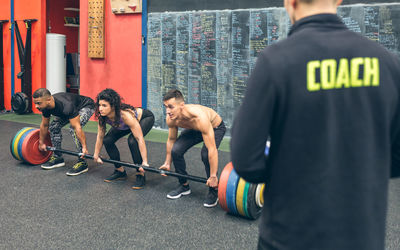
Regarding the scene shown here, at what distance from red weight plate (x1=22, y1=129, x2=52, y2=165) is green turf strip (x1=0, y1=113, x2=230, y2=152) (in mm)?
1658

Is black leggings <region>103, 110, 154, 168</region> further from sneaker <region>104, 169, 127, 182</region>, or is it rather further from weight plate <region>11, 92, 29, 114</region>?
weight plate <region>11, 92, 29, 114</region>

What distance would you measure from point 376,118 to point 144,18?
5.75m

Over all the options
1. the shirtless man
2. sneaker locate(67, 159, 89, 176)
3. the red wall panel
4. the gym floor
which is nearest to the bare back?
the shirtless man

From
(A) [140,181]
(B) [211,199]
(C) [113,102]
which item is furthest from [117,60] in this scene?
(B) [211,199]

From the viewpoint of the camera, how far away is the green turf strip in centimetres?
550

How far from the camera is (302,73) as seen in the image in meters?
0.81

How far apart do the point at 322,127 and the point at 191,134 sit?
2.44m

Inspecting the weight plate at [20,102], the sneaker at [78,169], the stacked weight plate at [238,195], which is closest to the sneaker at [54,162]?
the sneaker at [78,169]

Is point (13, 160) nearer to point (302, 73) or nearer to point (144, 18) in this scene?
point (144, 18)

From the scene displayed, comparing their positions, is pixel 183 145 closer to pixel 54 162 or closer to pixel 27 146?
pixel 54 162

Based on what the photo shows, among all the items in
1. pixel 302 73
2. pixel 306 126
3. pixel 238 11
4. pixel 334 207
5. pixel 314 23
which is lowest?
pixel 334 207

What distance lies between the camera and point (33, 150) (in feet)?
13.5

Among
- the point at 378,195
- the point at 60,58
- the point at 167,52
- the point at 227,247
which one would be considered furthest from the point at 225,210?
the point at 60,58

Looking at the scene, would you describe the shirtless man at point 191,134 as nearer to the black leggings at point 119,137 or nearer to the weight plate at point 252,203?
the weight plate at point 252,203
